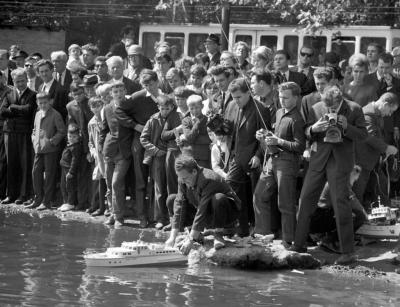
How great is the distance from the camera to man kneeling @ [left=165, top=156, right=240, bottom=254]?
1266 centimetres

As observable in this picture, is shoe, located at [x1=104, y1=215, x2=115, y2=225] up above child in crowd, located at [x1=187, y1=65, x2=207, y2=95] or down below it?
below

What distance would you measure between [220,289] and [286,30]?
50.3ft

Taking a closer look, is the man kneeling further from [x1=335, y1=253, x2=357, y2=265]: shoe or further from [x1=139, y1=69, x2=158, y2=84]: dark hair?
[x1=139, y1=69, x2=158, y2=84]: dark hair

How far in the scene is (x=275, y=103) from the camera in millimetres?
13930

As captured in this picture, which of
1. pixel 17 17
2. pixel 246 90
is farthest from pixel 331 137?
pixel 17 17

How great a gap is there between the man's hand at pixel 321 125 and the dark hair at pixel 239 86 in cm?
150

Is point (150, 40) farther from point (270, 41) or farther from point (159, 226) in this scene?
point (159, 226)

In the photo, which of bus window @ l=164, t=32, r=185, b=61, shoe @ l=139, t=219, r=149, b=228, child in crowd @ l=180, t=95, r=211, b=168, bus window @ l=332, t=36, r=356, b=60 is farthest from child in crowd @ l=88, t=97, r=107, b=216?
bus window @ l=164, t=32, r=185, b=61

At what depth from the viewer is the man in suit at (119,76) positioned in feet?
54.0

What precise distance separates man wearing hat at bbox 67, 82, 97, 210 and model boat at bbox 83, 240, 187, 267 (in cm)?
457

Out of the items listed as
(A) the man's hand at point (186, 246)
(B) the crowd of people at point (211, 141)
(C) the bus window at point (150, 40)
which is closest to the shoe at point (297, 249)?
(B) the crowd of people at point (211, 141)

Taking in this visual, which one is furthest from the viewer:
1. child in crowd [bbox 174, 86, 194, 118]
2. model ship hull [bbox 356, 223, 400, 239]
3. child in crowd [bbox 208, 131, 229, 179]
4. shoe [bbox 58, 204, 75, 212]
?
shoe [bbox 58, 204, 75, 212]

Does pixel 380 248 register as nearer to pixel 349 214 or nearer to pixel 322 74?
pixel 349 214

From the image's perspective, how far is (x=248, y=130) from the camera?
44.8 feet
